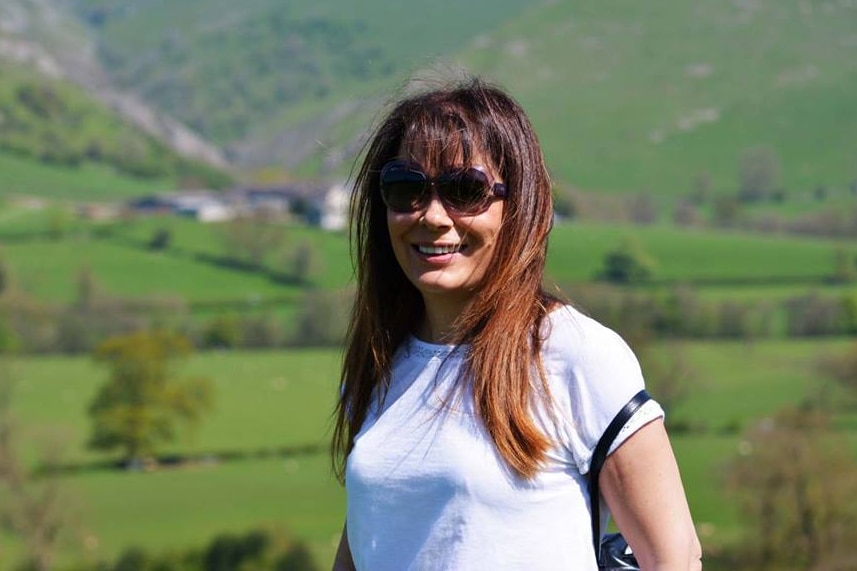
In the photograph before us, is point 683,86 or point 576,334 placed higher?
point 576,334

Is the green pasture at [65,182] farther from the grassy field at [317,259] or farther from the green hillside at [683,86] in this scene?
the green hillside at [683,86]

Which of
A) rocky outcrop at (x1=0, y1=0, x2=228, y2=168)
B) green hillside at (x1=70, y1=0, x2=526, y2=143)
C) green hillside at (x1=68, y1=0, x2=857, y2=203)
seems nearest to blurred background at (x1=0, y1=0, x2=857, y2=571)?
green hillside at (x1=68, y1=0, x2=857, y2=203)

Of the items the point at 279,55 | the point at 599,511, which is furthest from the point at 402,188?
the point at 279,55

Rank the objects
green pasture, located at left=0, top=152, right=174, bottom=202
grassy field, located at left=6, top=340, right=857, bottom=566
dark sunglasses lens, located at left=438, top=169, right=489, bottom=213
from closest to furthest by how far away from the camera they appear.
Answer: dark sunglasses lens, located at left=438, top=169, right=489, bottom=213
grassy field, located at left=6, top=340, right=857, bottom=566
green pasture, located at left=0, top=152, right=174, bottom=202

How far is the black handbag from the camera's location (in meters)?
2.14

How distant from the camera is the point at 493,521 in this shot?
2.22 metres

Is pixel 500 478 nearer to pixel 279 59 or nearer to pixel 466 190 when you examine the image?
pixel 466 190

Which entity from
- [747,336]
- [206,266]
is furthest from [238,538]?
[206,266]

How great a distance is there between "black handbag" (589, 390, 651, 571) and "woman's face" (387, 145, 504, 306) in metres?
0.38

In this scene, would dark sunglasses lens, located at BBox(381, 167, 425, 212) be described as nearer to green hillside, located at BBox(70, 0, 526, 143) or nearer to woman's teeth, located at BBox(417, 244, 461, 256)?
woman's teeth, located at BBox(417, 244, 461, 256)

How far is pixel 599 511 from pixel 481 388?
0.28 meters

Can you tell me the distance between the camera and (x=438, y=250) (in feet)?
7.86

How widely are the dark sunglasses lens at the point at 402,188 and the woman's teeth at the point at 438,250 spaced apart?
0.24ft

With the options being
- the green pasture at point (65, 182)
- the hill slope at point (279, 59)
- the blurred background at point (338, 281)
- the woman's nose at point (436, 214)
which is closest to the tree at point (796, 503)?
the blurred background at point (338, 281)
